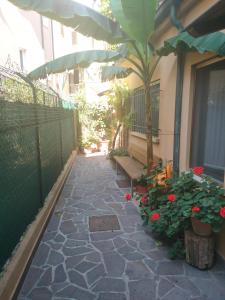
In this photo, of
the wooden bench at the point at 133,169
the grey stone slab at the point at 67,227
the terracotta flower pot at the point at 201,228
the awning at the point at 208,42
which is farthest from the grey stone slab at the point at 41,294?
the awning at the point at 208,42

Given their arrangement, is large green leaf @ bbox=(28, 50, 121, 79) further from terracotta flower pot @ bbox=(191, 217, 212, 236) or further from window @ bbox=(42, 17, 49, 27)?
window @ bbox=(42, 17, 49, 27)

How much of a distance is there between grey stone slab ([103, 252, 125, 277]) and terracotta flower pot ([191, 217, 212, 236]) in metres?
1.15

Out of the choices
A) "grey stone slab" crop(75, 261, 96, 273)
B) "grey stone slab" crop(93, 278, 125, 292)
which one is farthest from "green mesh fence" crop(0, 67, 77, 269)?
"grey stone slab" crop(93, 278, 125, 292)

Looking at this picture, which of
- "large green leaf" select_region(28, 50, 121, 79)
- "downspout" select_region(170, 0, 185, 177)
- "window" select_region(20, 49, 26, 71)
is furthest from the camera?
"window" select_region(20, 49, 26, 71)

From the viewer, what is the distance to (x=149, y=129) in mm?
5211

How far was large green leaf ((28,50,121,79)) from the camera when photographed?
16.5ft

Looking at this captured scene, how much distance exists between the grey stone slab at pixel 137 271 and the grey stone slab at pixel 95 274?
339mm

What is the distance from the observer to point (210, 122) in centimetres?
395

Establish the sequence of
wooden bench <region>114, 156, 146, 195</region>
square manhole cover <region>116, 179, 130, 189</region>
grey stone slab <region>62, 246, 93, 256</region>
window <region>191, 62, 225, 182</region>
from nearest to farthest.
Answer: grey stone slab <region>62, 246, 93, 256</region> → window <region>191, 62, 225, 182</region> → wooden bench <region>114, 156, 146, 195</region> → square manhole cover <region>116, 179, 130, 189</region>

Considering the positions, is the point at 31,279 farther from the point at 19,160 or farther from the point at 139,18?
Result: the point at 139,18

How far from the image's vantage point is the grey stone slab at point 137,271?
3062mm

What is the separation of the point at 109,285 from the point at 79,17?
14.9ft

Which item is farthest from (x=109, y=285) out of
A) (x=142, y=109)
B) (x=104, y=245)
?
(x=142, y=109)

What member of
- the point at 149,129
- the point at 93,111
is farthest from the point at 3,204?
the point at 93,111
